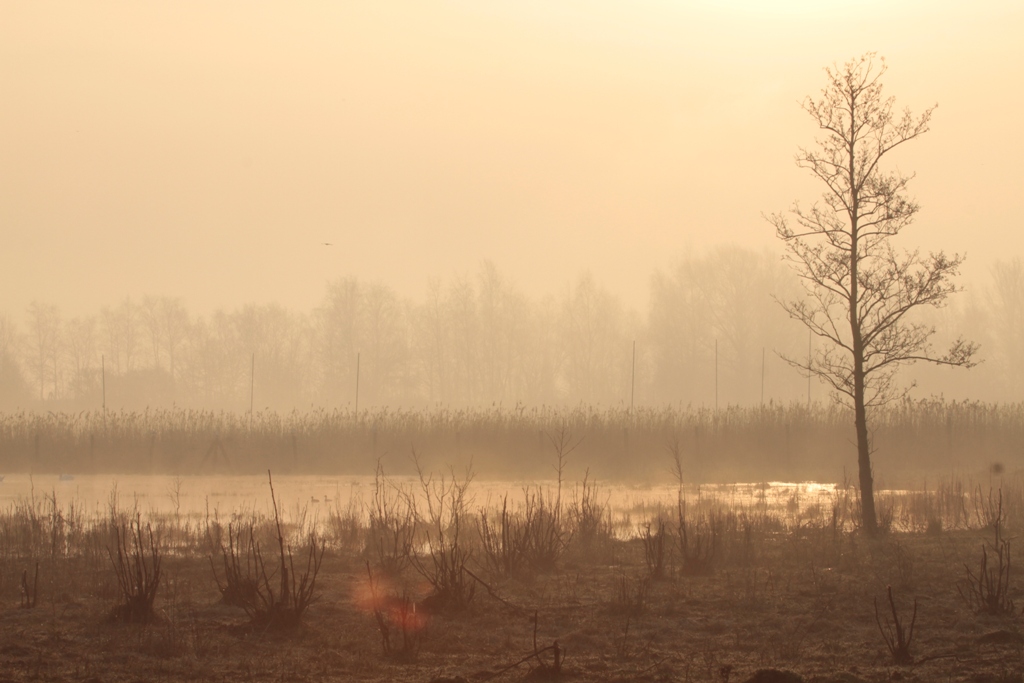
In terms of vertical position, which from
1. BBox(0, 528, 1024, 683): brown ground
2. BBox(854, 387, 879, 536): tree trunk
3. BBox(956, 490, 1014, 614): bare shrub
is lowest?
BBox(0, 528, 1024, 683): brown ground

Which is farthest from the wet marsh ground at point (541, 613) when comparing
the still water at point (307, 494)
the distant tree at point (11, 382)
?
the distant tree at point (11, 382)

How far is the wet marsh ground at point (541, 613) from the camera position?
6.48 m

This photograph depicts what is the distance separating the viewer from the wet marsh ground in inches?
255

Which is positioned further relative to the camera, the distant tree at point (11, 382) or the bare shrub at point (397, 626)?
the distant tree at point (11, 382)

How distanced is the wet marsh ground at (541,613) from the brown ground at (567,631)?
2 cm

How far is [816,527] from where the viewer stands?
42.7ft

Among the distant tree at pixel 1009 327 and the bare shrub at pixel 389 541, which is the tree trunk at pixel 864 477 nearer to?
the bare shrub at pixel 389 541

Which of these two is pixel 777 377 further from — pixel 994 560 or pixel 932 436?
pixel 994 560

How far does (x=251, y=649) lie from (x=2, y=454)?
2543 cm

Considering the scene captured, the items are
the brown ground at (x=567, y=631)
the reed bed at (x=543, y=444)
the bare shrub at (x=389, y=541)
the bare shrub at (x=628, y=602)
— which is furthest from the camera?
the reed bed at (x=543, y=444)

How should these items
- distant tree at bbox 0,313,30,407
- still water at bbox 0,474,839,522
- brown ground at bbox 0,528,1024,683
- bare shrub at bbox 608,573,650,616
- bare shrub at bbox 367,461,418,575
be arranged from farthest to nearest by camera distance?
1. distant tree at bbox 0,313,30,407
2. still water at bbox 0,474,839,522
3. bare shrub at bbox 367,461,418,575
4. bare shrub at bbox 608,573,650,616
5. brown ground at bbox 0,528,1024,683

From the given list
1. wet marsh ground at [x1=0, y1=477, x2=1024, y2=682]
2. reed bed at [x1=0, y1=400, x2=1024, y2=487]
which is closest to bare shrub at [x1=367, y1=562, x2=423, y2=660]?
wet marsh ground at [x1=0, y1=477, x2=1024, y2=682]

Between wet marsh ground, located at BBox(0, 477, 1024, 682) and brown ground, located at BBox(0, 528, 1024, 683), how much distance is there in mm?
24

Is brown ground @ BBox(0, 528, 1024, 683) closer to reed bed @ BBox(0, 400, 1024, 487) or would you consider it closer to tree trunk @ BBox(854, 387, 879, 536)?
tree trunk @ BBox(854, 387, 879, 536)
